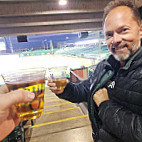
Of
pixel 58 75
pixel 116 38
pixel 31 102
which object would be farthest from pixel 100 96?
pixel 31 102

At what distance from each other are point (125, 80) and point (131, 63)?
0.18 meters

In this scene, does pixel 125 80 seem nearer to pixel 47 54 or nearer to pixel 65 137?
pixel 65 137

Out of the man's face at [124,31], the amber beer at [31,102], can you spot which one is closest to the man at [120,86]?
the man's face at [124,31]

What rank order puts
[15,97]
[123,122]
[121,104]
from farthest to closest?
[121,104] → [123,122] → [15,97]

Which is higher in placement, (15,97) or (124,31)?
(124,31)

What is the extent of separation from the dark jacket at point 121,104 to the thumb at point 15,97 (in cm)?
62

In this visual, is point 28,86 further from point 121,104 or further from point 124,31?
point 124,31

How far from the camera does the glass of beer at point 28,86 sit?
0.60m

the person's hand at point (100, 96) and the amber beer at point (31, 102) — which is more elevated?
the amber beer at point (31, 102)

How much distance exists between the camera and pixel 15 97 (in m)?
0.57

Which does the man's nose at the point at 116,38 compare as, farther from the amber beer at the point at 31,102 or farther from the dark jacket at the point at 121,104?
the amber beer at the point at 31,102

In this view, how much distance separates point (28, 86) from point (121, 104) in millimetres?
789

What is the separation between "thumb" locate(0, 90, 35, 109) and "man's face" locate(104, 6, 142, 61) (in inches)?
37.9

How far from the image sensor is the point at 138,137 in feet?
2.27
